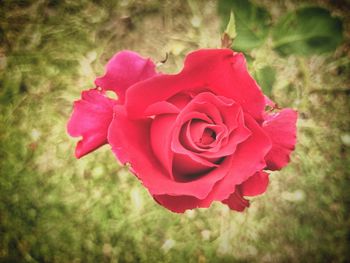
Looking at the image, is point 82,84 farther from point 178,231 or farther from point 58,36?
point 178,231

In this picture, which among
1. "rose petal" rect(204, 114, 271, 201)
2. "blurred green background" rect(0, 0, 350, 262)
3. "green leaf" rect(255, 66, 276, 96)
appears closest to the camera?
"rose petal" rect(204, 114, 271, 201)

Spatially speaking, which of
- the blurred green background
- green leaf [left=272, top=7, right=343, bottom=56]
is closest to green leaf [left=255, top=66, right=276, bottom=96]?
green leaf [left=272, top=7, right=343, bottom=56]

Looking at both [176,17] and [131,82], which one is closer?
[131,82]

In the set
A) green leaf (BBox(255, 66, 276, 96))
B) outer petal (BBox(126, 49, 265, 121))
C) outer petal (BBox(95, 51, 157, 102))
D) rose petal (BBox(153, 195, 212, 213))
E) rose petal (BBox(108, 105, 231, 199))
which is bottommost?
rose petal (BBox(153, 195, 212, 213))

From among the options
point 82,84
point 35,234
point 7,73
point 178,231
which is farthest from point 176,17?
point 35,234

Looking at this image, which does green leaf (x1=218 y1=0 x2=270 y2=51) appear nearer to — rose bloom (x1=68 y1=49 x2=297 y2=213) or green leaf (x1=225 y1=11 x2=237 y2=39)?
green leaf (x1=225 y1=11 x2=237 y2=39)

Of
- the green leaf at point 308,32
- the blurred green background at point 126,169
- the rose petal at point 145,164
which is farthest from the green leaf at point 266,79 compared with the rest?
the rose petal at point 145,164

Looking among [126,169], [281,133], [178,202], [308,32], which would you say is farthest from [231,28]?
[126,169]
